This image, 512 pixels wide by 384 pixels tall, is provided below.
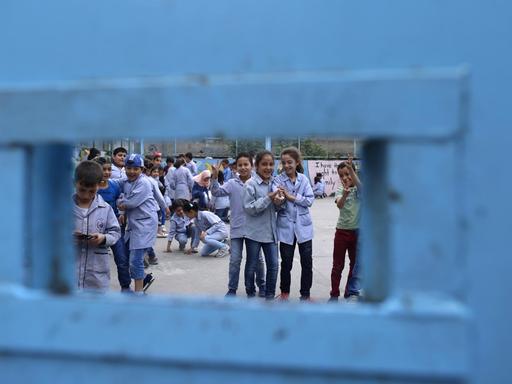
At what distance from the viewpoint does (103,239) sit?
11.3 feet

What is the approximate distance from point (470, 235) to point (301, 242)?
13.4ft

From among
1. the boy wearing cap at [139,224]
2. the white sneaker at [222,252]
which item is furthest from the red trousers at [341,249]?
the white sneaker at [222,252]

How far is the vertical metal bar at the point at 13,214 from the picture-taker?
3.67ft

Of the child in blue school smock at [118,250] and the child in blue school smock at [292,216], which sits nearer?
the child in blue school smock at [292,216]

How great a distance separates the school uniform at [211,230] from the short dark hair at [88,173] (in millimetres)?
4511

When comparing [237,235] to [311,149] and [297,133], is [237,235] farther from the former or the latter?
[311,149]

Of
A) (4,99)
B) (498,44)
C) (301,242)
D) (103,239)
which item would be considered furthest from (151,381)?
(301,242)

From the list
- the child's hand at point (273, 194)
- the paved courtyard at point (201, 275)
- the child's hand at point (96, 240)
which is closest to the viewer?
the child's hand at point (96, 240)

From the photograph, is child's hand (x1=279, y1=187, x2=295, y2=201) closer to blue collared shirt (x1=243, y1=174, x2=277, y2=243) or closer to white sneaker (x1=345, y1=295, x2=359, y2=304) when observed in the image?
blue collared shirt (x1=243, y1=174, x2=277, y2=243)

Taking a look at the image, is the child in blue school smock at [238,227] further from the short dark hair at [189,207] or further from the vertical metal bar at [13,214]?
the vertical metal bar at [13,214]

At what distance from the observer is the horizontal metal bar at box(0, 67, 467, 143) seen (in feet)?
3.28

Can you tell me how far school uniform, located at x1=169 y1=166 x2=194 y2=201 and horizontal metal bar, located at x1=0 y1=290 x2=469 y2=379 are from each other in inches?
386

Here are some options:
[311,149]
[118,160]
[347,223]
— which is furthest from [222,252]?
[311,149]

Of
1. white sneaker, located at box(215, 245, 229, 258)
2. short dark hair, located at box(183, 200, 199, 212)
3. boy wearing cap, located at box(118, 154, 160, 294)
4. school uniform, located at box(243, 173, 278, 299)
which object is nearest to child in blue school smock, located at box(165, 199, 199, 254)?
short dark hair, located at box(183, 200, 199, 212)
